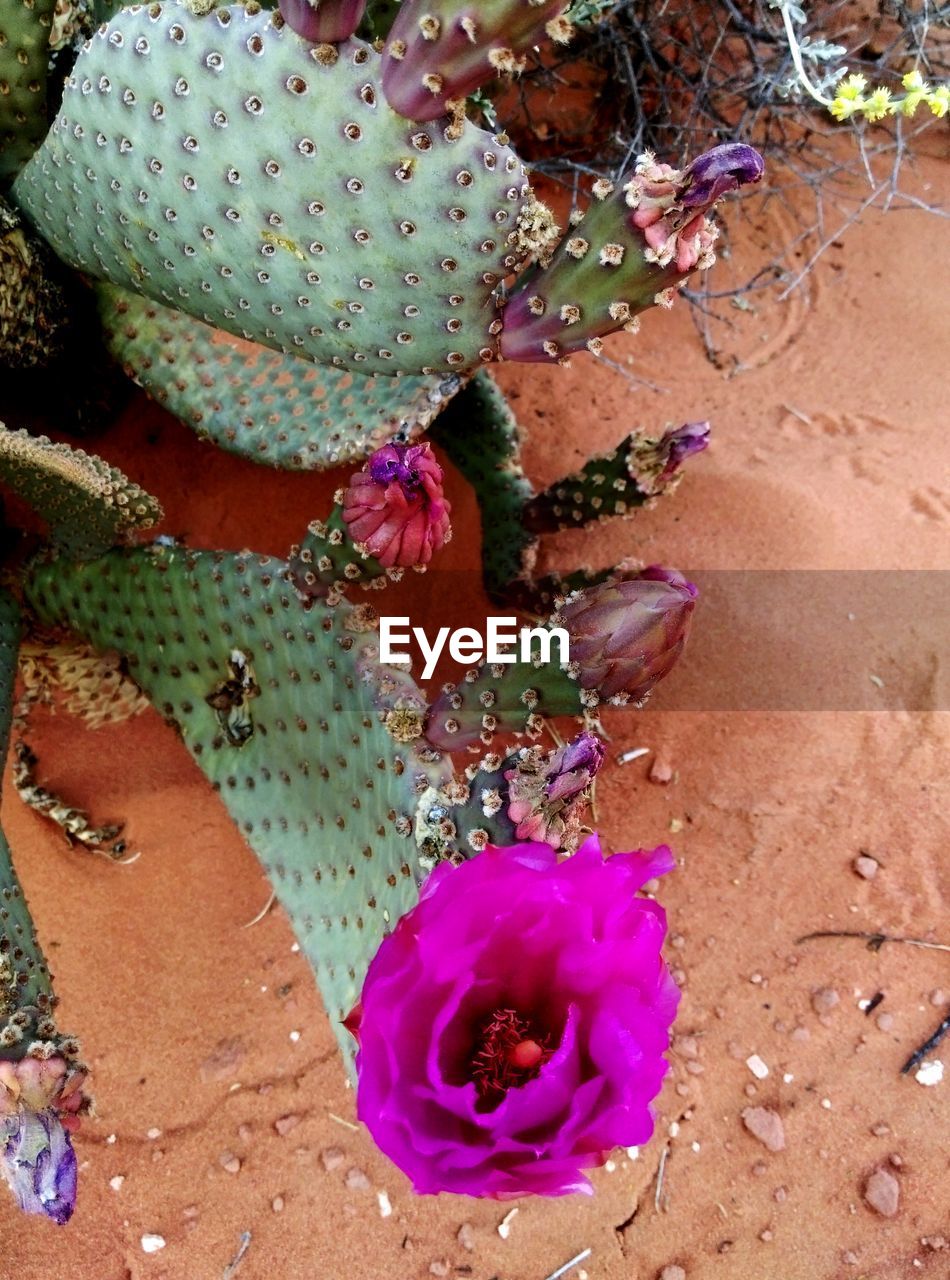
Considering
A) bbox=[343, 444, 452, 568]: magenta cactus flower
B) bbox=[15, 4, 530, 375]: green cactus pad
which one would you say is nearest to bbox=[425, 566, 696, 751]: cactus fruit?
bbox=[343, 444, 452, 568]: magenta cactus flower

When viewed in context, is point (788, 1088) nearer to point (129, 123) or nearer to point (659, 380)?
point (659, 380)

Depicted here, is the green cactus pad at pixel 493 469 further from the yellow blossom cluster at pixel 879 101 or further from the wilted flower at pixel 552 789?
the wilted flower at pixel 552 789

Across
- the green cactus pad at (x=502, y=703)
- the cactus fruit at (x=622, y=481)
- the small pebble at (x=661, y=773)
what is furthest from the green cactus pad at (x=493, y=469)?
the green cactus pad at (x=502, y=703)

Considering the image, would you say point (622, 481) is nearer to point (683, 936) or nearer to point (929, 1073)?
point (683, 936)

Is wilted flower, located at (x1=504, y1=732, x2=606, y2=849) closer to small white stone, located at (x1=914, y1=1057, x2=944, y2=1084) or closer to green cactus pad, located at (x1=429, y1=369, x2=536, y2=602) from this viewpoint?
green cactus pad, located at (x1=429, y1=369, x2=536, y2=602)

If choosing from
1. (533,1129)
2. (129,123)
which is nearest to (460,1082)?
(533,1129)

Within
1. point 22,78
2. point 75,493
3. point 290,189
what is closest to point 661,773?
point 75,493
